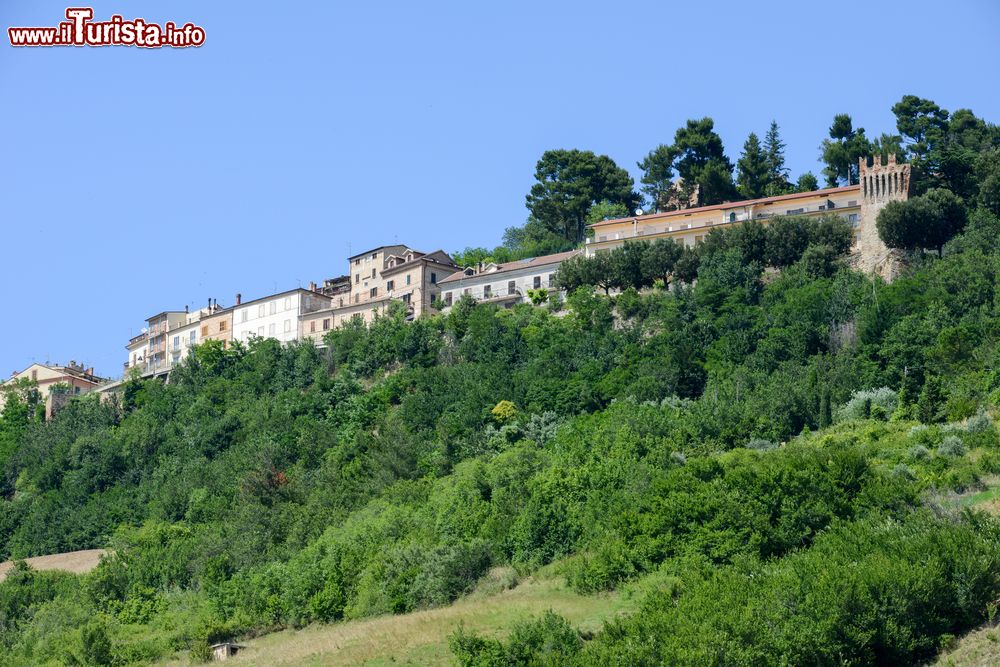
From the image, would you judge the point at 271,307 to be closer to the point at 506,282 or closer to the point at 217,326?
the point at 217,326

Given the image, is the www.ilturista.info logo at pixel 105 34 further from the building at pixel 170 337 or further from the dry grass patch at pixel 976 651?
the building at pixel 170 337

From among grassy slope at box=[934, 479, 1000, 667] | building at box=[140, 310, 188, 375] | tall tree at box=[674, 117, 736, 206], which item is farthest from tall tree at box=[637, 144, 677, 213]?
grassy slope at box=[934, 479, 1000, 667]

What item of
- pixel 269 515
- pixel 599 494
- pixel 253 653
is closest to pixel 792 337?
pixel 599 494

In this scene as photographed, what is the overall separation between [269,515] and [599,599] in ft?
80.8

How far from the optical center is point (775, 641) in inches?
1220

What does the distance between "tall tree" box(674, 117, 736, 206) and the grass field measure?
139 feet

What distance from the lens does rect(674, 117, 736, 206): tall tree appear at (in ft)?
296

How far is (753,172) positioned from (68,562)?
4720 cm

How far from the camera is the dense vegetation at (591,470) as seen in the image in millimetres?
34000

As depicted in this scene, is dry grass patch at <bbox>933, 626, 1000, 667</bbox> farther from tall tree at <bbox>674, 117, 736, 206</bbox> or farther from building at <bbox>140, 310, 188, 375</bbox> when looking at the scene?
building at <bbox>140, 310, 188, 375</bbox>

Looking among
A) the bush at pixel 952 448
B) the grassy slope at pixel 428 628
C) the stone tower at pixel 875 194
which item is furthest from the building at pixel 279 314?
the bush at pixel 952 448

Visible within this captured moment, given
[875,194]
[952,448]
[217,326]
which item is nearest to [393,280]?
[217,326]

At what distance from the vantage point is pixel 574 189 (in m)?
99.0

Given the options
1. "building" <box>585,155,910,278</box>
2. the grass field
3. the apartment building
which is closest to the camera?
the grass field
